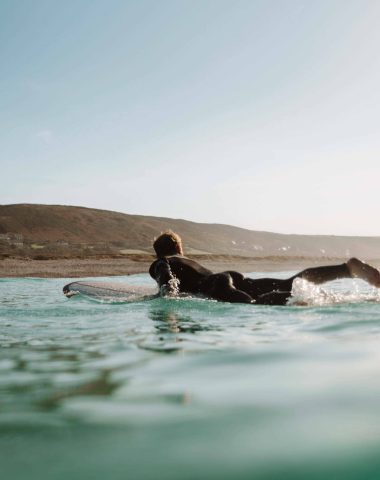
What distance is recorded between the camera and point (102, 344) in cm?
464

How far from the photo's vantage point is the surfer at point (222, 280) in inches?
292

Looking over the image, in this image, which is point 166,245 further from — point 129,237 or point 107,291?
point 129,237

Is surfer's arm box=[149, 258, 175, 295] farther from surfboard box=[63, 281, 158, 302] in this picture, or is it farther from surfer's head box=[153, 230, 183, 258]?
surfboard box=[63, 281, 158, 302]

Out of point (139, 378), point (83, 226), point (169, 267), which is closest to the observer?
point (139, 378)

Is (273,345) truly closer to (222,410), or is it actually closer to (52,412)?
(222,410)

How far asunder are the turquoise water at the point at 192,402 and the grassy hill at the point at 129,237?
42.3m

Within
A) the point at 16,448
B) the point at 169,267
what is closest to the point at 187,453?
the point at 16,448

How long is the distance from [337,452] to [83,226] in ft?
252

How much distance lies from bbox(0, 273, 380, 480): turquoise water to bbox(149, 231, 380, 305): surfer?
6.46ft

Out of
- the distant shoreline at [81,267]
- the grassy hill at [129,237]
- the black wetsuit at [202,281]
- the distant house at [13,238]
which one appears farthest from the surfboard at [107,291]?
the distant house at [13,238]

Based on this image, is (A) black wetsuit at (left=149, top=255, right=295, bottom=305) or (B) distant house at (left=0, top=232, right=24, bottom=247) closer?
(A) black wetsuit at (left=149, top=255, right=295, bottom=305)

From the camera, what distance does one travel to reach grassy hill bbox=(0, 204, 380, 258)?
59022mm

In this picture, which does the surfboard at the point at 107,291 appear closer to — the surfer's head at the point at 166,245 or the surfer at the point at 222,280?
the surfer's head at the point at 166,245

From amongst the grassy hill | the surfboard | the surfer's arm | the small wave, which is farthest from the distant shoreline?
the small wave
